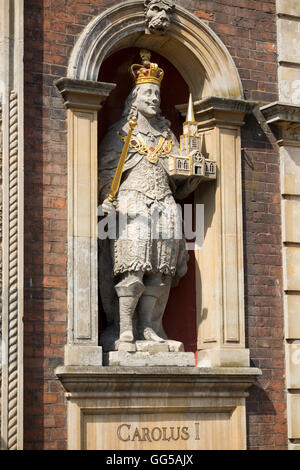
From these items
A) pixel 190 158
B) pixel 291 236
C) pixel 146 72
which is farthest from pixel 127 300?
pixel 146 72

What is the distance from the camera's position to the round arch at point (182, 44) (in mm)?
11484

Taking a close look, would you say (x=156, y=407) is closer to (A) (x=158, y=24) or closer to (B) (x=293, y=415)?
(B) (x=293, y=415)

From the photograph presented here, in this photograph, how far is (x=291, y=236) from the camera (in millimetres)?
12148

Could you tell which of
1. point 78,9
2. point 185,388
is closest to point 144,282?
point 185,388

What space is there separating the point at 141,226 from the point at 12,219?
54.9 inches

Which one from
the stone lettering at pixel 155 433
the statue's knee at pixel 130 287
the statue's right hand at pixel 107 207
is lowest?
the stone lettering at pixel 155 433

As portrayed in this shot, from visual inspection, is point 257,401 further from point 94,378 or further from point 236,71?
point 236,71

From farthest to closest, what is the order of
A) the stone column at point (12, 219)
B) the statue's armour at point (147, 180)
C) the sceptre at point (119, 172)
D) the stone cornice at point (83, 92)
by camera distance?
the statue's armour at point (147, 180) → the sceptre at point (119, 172) → the stone cornice at point (83, 92) → the stone column at point (12, 219)

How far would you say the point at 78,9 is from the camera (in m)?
11.4

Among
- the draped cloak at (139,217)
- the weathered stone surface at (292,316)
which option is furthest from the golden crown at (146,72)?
the weathered stone surface at (292,316)

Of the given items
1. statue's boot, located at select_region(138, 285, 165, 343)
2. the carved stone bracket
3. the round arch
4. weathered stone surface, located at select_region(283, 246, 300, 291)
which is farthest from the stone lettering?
the round arch

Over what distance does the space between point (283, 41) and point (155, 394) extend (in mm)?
4123

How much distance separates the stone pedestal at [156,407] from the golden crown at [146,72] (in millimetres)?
2974

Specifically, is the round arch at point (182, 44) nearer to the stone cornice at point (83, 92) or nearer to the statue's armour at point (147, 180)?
the stone cornice at point (83, 92)
